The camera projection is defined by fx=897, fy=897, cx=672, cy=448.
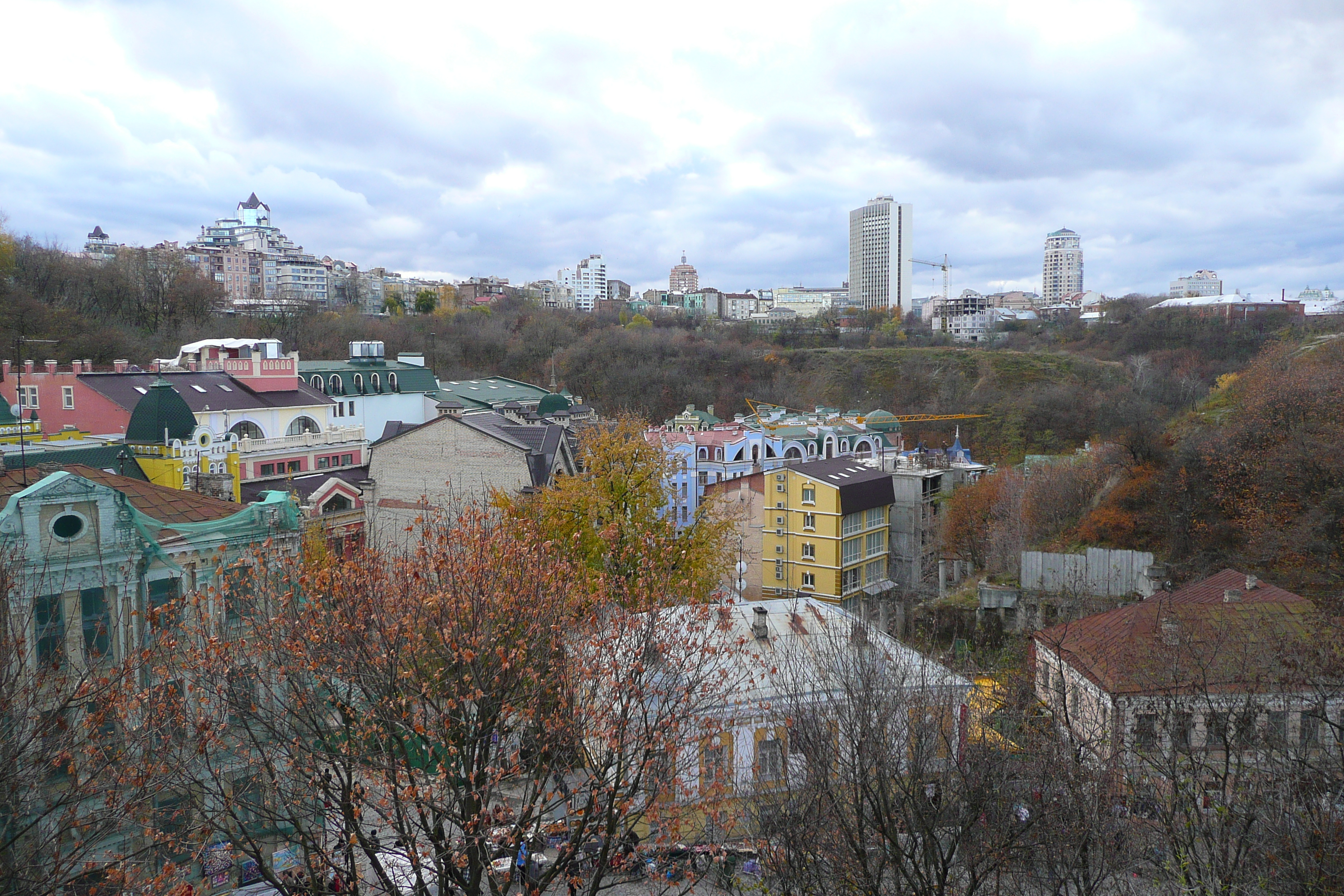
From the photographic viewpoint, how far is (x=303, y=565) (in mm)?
11500

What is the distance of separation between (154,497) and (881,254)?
18668 cm

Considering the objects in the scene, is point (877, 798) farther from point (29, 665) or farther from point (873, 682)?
point (29, 665)

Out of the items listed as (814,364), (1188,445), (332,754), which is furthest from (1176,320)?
(332,754)

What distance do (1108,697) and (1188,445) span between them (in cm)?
1806

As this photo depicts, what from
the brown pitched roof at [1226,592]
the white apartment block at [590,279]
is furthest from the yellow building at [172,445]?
the white apartment block at [590,279]

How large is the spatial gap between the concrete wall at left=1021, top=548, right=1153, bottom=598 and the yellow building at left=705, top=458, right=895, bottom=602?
6987 millimetres

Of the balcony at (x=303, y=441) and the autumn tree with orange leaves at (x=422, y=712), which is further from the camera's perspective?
the balcony at (x=303, y=441)

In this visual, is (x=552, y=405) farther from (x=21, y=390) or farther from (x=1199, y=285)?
(x=1199, y=285)

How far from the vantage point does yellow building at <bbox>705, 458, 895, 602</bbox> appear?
33.9m

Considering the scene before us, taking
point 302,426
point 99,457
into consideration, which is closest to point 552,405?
point 302,426

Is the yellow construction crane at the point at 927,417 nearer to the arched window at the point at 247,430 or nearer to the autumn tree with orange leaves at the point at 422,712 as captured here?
the arched window at the point at 247,430

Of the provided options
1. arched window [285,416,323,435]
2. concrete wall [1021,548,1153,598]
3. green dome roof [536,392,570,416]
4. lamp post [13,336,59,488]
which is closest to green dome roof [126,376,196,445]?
lamp post [13,336,59,488]

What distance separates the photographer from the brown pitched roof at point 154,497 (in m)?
14.0

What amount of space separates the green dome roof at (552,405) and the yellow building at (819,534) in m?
19.8
